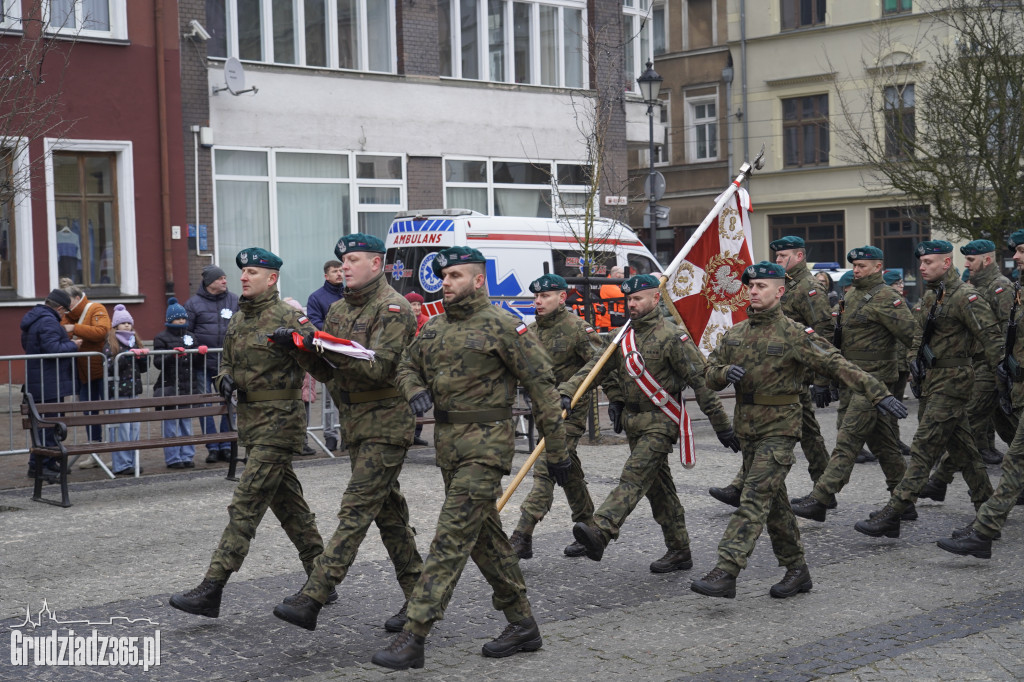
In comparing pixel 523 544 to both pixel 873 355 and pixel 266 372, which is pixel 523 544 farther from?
pixel 873 355

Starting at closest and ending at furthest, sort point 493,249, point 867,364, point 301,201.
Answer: point 867,364
point 493,249
point 301,201

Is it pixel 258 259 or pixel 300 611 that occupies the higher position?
pixel 258 259

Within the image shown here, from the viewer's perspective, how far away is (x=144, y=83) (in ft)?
66.4

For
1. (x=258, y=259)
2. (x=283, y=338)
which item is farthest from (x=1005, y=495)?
(x=258, y=259)

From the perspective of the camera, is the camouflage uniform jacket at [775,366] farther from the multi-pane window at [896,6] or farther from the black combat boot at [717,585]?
the multi-pane window at [896,6]

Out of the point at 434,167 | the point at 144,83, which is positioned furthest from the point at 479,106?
the point at 144,83

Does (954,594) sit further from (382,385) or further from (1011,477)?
(382,385)

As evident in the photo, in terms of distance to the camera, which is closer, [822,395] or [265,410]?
[265,410]

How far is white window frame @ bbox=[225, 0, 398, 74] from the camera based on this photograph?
2198 centimetres

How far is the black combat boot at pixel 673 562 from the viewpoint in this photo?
7707 mm

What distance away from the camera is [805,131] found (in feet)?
126

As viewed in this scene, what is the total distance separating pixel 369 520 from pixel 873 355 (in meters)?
4.98

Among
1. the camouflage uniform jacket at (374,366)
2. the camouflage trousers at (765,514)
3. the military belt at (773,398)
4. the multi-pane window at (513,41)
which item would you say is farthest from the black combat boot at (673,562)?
the multi-pane window at (513,41)

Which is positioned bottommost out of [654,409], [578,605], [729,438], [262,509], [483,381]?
[578,605]
